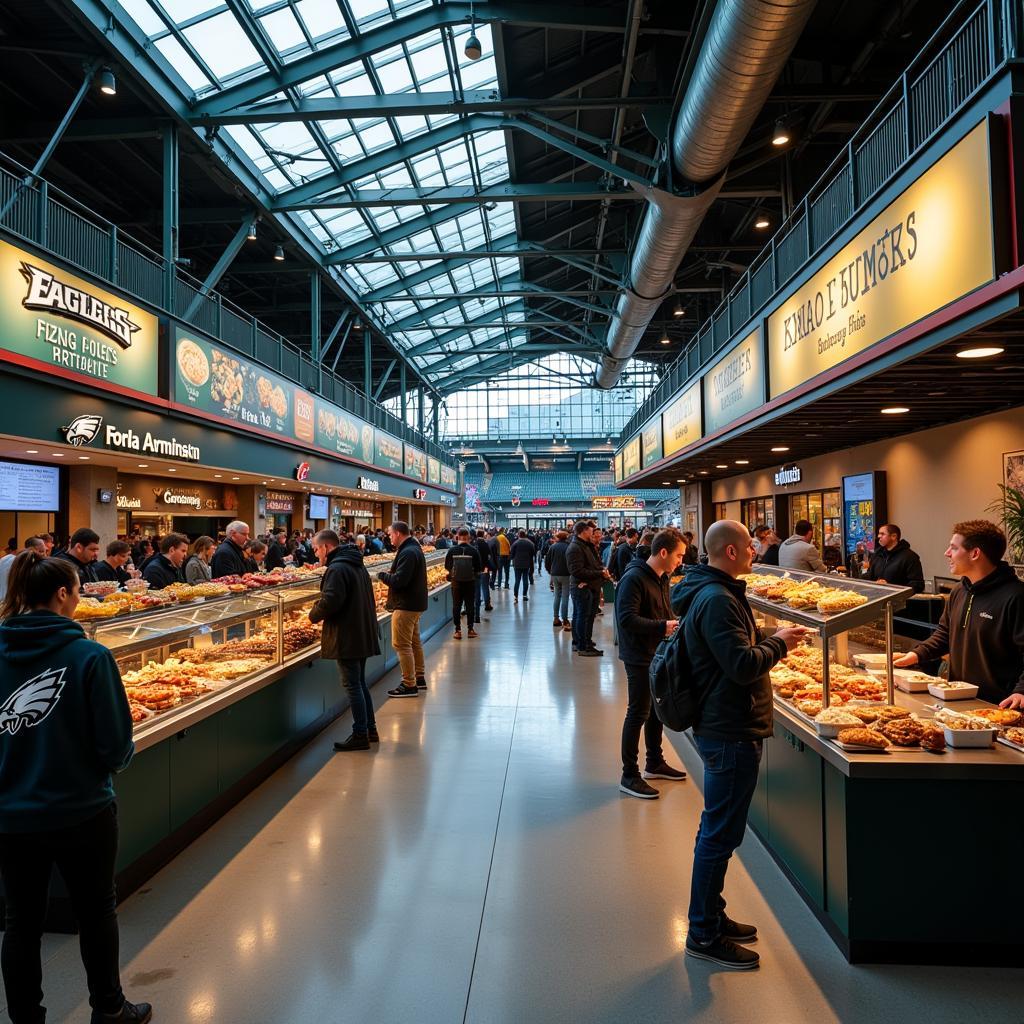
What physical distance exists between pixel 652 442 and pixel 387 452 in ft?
30.3

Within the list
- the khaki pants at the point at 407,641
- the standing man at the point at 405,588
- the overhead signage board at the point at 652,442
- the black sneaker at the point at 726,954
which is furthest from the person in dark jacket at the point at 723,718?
the overhead signage board at the point at 652,442

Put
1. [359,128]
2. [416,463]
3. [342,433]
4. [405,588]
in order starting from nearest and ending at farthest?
1. [405,588]
2. [359,128]
3. [342,433]
4. [416,463]

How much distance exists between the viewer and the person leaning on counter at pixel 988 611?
363 cm

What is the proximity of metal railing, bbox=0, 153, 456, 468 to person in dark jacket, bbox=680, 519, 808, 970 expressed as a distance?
25.2ft

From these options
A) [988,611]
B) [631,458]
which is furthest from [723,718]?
[631,458]

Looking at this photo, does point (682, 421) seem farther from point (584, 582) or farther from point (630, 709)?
point (630, 709)

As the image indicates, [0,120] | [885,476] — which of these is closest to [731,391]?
[885,476]

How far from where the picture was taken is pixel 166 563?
23.1 ft

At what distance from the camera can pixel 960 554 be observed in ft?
12.3

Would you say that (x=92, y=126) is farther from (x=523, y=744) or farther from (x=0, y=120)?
(x=523, y=744)

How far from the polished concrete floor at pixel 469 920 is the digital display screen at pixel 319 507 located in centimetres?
1524

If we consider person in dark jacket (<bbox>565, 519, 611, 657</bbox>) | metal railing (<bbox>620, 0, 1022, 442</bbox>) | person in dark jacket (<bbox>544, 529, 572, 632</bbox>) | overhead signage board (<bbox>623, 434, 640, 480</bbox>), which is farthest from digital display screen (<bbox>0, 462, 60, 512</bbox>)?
overhead signage board (<bbox>623, 434, 640, 480</bbox>)

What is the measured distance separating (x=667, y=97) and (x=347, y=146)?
7.03 m

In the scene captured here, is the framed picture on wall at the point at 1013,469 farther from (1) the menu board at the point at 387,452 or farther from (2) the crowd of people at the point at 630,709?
(1) the menu board at the point at 387,452
